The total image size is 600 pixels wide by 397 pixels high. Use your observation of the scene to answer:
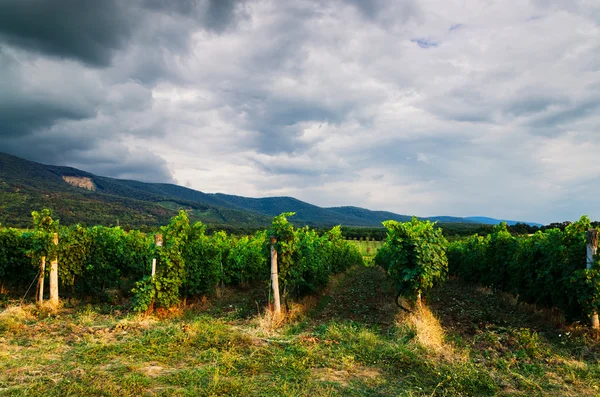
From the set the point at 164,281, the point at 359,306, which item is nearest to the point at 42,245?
the point at 164,281

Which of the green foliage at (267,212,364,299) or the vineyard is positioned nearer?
the vineyard

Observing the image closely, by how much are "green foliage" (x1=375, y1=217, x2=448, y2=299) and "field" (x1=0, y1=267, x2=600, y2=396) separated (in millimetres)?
1132

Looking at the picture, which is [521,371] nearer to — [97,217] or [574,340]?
[574,340]

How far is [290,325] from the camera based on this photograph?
1011 centimetres

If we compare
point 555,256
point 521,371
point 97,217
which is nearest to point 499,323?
point 555,256

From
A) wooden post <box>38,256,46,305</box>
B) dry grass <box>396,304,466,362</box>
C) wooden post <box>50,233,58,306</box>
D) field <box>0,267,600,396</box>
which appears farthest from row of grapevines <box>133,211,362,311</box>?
dry grass <box>396,304,466,362</box>

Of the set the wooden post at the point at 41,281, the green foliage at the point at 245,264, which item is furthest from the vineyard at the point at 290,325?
the green foliage at the point at 245,264

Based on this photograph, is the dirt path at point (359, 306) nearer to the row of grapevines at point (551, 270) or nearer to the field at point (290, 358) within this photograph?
the field at point (290, 358)

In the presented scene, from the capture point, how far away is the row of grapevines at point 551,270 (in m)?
9.13

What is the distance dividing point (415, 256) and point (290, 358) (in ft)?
19.3

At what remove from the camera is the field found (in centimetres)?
570

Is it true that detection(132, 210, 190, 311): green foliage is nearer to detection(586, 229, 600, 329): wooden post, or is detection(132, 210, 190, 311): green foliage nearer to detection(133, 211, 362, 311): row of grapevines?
detection(133, 211, 362, 311): row of grapevines

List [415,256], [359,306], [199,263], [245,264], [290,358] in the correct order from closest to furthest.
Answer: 1. [290,358]
2. [415,256]
3. [359,306]
4. [199,263]
5. [245,264]

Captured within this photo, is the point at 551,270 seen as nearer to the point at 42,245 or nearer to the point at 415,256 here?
the point at 415,256
